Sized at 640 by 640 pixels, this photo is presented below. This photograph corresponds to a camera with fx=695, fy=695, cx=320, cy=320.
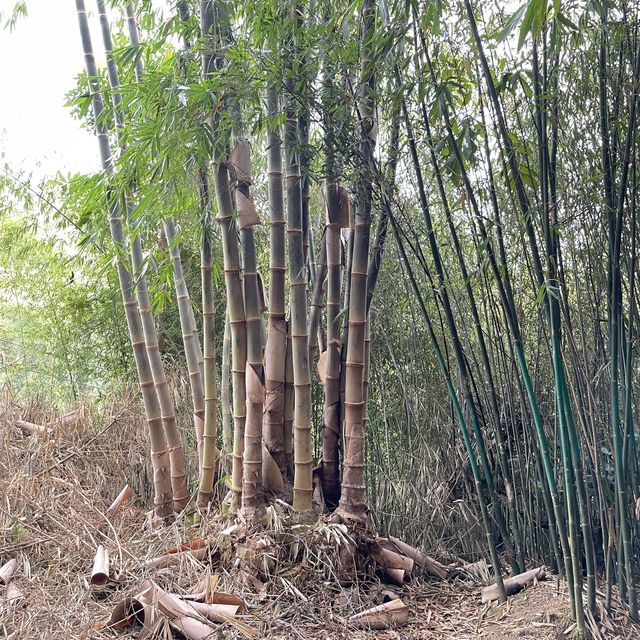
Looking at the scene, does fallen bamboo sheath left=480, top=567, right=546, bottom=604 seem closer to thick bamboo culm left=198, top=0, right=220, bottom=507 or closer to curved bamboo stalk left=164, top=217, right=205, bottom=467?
thick bamboo culm left=198, top=0, right=220, bottom=507

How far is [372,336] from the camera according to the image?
12.3 feet

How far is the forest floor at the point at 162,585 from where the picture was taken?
7.89ft

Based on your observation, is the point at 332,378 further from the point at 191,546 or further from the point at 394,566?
the point at 191,546

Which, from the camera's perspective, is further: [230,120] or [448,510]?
[448,510]

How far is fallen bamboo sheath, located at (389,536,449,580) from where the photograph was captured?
302cm

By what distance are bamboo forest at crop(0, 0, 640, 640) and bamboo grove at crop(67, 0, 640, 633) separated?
2 centimetres

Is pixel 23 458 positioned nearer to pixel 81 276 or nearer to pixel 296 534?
pixel 81 276

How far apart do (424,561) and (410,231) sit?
1433mm

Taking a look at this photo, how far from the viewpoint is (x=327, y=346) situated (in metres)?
3.14

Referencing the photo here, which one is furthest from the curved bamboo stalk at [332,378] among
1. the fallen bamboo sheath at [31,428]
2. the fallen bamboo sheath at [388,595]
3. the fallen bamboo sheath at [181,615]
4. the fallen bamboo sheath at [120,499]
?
the fallen bamboo sheath at [31,428]

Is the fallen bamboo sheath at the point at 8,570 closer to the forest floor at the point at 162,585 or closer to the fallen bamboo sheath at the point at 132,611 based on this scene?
the forest floor at the point at 162,585

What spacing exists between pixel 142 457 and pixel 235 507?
1379 millimetres

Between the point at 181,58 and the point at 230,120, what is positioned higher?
the point at 181,58

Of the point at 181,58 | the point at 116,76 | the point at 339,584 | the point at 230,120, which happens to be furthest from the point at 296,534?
the point at 116,76
